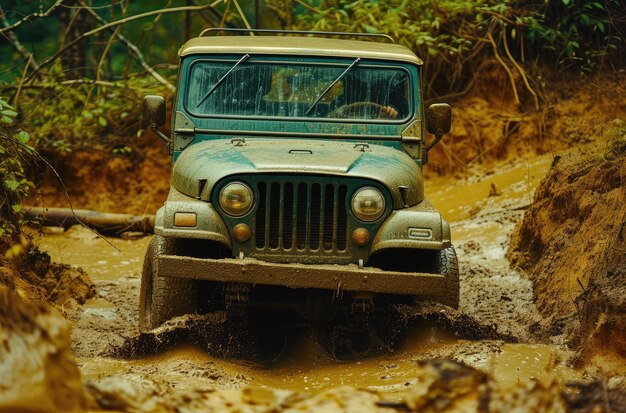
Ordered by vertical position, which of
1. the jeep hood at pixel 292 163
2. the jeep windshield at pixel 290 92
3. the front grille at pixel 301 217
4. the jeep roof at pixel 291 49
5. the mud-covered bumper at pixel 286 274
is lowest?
the mud-covered bumper at pixel 286 274

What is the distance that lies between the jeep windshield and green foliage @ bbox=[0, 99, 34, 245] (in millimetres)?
1224

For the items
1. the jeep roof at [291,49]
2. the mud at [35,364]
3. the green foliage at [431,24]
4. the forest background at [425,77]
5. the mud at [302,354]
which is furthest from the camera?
the green foliage at [431,24]

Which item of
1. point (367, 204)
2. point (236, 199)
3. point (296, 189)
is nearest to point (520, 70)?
point (367, 204)

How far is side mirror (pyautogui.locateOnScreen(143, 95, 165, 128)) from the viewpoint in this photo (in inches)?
265

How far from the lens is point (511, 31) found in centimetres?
1292

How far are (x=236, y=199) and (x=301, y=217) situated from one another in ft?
1.18

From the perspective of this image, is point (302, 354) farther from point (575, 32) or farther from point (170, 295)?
point (575, 32)

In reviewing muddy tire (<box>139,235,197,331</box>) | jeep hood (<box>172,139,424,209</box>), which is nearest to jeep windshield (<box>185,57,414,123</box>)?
jeep hood (<box>172,139,424,209</box>)

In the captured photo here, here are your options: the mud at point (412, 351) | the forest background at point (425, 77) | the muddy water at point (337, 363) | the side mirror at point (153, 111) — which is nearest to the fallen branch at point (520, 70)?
the forest background at point (425, 77)

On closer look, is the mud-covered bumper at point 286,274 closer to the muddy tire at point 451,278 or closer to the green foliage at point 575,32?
the muddy tire at point 451,278

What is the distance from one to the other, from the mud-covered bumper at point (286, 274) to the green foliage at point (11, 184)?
1911mm

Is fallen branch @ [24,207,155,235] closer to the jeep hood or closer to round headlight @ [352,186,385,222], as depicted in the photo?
the jeep hood

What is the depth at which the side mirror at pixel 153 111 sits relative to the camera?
22.1 ft

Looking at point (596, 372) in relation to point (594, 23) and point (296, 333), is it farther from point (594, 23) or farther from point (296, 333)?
point (594, 23)
